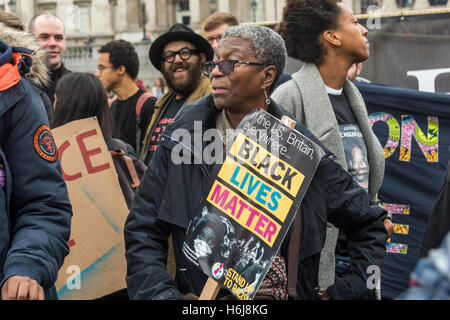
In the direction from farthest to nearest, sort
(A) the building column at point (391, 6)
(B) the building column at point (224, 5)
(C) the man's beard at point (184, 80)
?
(B) the building column at point (224, 5) < (A) the building column at point (391, 6) < (C) the man's beard at point (184, 80)

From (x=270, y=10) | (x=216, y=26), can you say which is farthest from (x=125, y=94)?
(x=270, y=10)

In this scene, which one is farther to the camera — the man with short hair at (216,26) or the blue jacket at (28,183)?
the man with short hair at (216,26)

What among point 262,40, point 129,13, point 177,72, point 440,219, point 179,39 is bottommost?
point 129,13

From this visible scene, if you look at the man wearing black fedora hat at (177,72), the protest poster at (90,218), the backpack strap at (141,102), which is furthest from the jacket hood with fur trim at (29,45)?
the backpack strap at (141,102)

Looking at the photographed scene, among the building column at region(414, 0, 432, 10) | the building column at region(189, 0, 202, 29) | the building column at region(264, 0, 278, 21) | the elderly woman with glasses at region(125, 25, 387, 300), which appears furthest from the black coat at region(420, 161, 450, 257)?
the building column at region(189, 0, 202, 29)

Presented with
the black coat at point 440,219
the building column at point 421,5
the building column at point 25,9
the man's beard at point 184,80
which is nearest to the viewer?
the black coat at point 440,219

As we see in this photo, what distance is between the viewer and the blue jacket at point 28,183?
2.32m

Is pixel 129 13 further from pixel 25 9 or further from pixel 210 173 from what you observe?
pixel 210 173

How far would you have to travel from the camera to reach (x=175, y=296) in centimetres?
241

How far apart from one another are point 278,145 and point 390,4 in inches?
1787

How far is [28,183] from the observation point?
7.84 ft

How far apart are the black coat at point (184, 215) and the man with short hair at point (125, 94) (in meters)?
3.15

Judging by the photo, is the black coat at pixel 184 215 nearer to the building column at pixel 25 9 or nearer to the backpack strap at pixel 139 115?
the backpack strap at pixel 139 115

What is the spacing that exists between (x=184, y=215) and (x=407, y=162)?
349cm
